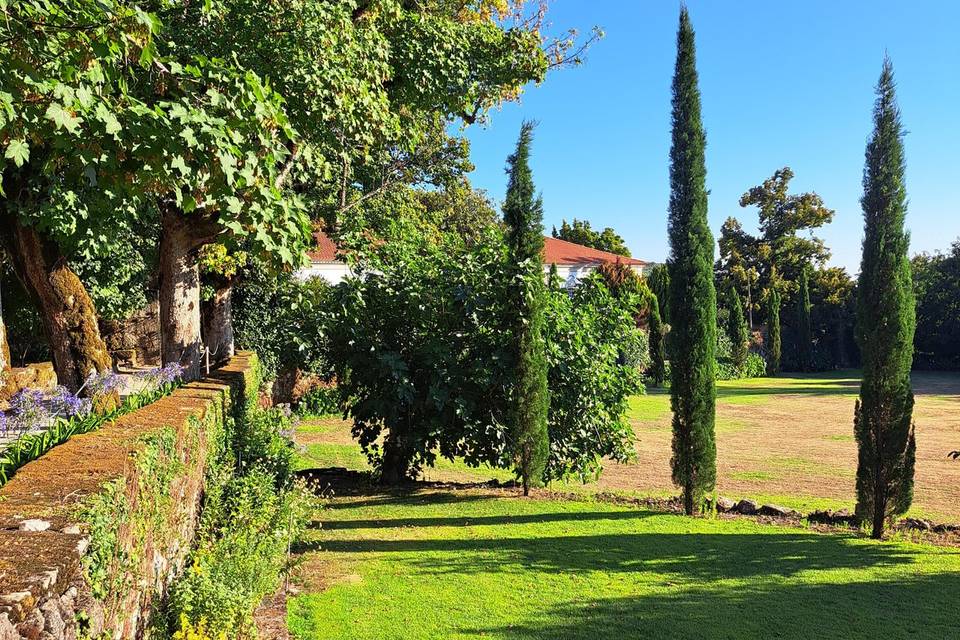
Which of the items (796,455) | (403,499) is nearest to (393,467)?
(403,499)

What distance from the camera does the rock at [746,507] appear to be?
32.6ft

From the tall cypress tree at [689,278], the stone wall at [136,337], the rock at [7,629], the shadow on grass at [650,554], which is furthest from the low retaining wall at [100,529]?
the stone wall at [136,337]

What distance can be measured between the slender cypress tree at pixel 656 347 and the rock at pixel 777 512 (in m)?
25.5

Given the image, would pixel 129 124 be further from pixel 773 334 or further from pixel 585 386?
pixel 773 334

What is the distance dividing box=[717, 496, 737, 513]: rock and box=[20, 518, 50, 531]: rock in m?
9.47

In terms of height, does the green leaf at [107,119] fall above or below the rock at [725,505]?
above

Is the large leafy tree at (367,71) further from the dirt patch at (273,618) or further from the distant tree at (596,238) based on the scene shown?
the distant tree at (596,238)

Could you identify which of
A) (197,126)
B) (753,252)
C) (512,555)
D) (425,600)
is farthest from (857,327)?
(753,252)

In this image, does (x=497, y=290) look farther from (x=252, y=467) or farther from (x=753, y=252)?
(x=753, y=252)

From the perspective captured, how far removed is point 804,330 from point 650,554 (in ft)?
146

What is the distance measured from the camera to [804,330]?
46.8m

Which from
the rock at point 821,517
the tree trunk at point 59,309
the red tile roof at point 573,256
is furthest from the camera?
the red tile roof at point 573,256

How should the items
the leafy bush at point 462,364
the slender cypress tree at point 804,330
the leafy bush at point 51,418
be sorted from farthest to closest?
the slender cypress tree at point 804,330
the leafy bush at point 462,364
the leafy bush at point 51,418

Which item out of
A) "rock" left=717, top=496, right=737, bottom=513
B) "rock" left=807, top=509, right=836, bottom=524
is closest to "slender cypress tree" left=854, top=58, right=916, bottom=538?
"rock" left=807, top=509, right=836, bottom=524
